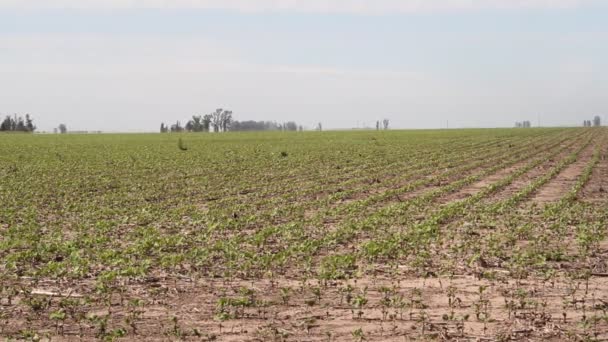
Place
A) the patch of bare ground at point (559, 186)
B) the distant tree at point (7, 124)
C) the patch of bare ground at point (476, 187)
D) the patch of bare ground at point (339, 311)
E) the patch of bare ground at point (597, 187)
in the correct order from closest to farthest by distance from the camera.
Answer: the patch of bare ground at point (339, 311), the patch of bare ground at point (597, 187), the patch of bare ground at point (559, 186), the patch of bare ground at point (476, 187), the distant tree at point (7, 124)

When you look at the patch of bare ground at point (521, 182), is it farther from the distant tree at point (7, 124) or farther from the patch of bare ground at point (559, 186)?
the distant tree at point (7, 124)

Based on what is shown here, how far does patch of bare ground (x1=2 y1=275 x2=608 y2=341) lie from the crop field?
26mm

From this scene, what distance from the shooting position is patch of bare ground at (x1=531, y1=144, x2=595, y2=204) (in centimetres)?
1955

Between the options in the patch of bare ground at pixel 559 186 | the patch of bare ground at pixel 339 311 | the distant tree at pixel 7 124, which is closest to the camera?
the patch of bare ground at pixel 339 311

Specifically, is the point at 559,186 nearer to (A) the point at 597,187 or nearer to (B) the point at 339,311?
(A) the point at 597,187

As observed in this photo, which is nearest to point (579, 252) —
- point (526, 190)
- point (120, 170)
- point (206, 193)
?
point (526, 190)

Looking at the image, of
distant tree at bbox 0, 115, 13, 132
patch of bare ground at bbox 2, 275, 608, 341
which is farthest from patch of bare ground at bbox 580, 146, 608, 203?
distant tree at bbox 0, 115, 13, 132

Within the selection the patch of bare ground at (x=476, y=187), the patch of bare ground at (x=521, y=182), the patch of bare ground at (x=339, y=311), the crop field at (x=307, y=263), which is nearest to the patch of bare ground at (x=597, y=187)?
the crop field at (x=307, y=263)

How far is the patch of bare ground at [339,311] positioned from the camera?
7.52 meters

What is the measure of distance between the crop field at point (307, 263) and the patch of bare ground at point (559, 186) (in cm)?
14

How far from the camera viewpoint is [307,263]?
1103cm

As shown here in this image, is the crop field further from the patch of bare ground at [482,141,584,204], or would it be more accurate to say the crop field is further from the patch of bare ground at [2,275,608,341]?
the patch of bare ground at [482,141,584,204]

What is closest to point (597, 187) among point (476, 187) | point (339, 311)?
point (476, 187)

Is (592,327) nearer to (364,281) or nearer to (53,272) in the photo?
(364,281)
